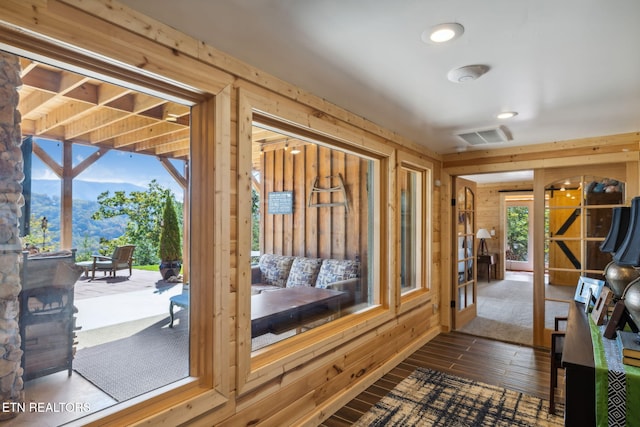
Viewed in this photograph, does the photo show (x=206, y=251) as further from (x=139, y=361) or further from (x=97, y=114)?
(x=97, y=114)

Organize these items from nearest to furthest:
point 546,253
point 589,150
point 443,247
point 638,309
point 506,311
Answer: point 638,309
point 589,150
point 546,253
point 443,247
point 506,311

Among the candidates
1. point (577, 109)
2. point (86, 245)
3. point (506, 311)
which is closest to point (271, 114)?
point (86, 245)

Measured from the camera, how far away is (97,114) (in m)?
1.61

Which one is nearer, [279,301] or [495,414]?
[495,414]

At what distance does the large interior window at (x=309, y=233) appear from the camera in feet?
9.00

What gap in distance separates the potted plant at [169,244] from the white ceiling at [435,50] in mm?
885

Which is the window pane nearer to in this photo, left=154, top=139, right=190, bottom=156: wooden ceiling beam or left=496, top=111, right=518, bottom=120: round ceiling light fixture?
left=496, top=111, right=518, bottom=120: round ceiling light fixture

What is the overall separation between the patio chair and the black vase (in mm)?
163

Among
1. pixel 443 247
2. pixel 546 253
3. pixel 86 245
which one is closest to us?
pixel 86 245

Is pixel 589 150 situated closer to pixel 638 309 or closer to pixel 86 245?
pixel 638 309

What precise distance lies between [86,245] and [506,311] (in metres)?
5.92

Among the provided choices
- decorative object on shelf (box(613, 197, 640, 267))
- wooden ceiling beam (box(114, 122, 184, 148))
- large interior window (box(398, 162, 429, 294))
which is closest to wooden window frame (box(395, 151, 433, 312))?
large interior window (box(398, 162, 429, 294))

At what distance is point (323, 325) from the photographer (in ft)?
9.45

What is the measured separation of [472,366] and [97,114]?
373 centimetres
